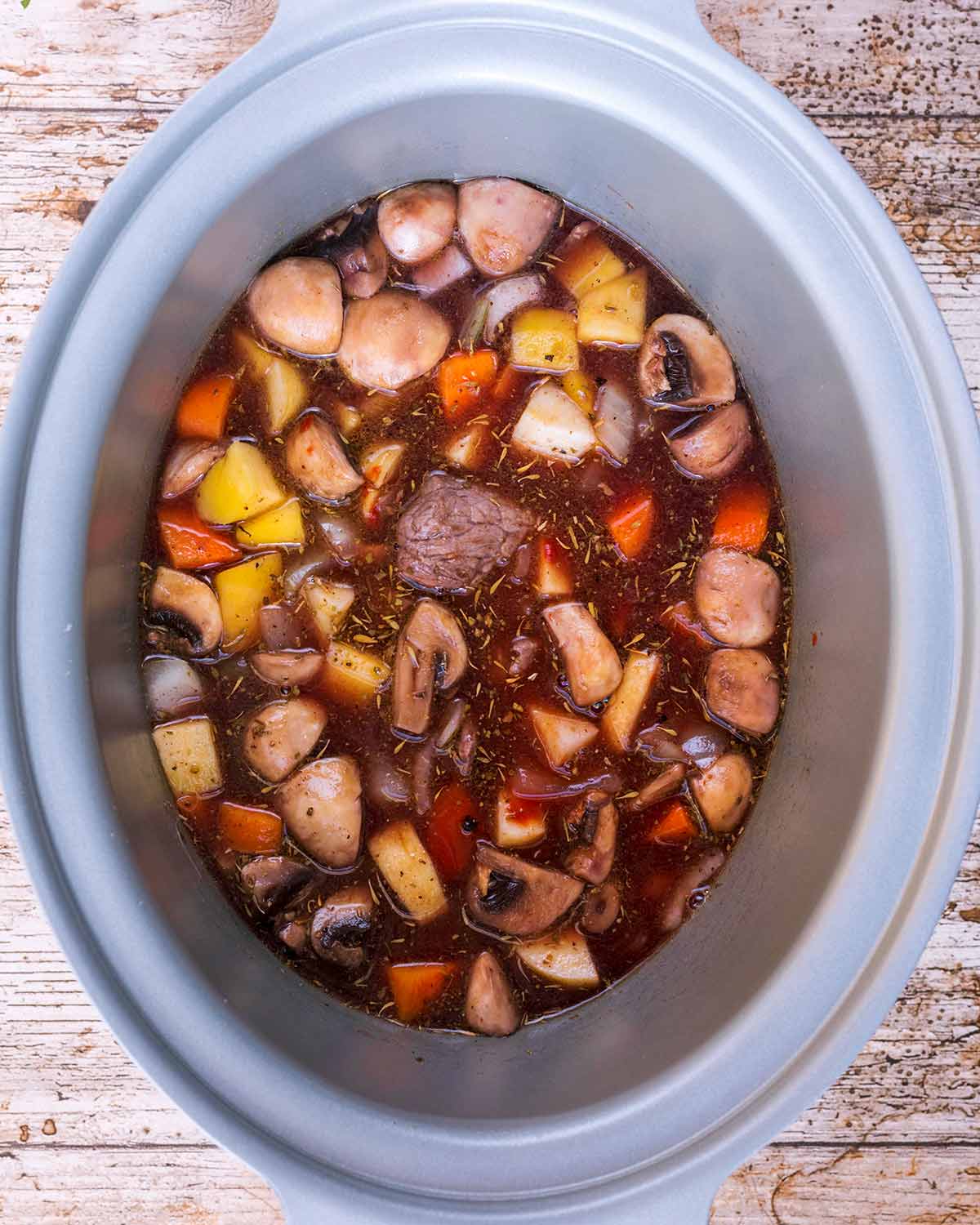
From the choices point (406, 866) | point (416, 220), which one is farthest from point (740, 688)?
point (416, 220)

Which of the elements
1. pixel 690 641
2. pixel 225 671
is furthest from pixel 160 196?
pixel 690 641

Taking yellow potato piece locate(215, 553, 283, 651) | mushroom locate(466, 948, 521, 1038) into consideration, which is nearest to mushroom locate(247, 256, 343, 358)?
yellow potato piece locate(215, 553, 283, 651)

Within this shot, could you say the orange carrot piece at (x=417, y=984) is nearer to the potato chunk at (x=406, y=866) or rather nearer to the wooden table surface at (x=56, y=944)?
the potato chunk at (x=406, y=866)

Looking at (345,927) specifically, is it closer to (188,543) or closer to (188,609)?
(188,609)

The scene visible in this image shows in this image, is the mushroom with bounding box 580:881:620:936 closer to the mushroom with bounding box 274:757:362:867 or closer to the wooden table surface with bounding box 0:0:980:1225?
the mushroom with bounding box 274:757:362:867

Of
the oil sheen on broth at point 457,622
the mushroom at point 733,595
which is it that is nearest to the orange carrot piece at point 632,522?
the oil sheen on broth at point 457,622
